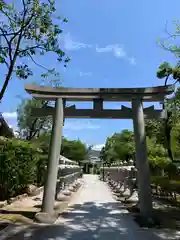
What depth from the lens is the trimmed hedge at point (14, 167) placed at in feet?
34.9

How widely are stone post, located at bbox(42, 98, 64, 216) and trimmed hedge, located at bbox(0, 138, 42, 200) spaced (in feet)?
11.8

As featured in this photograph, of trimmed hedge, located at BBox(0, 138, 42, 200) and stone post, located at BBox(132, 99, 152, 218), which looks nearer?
stone post, located at BBox(132, 99, 152, 218)

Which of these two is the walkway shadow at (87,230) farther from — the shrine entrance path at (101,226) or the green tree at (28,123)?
the green tree at (28,123)

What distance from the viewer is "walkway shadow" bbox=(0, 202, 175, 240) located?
571 centimetres

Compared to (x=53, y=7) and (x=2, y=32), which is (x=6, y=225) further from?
(x=53, y=7)

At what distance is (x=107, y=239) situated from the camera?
5.61 meters

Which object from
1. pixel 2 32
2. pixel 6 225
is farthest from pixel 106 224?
pixel 2 32

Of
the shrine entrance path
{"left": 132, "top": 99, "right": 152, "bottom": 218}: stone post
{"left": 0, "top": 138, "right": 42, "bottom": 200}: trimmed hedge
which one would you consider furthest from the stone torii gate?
{"left": 0, "top": 138, "right": 42, "bottom": 200}: trimmed hedge

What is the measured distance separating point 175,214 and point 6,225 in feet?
18.7

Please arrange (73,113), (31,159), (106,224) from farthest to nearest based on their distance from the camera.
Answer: (31,159) < (73,113) < (106,224)

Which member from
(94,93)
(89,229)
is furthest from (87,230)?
(94,93)

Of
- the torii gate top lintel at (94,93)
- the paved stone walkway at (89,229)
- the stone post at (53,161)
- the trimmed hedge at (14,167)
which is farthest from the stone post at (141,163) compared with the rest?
the trimmed hedge at (14,167)

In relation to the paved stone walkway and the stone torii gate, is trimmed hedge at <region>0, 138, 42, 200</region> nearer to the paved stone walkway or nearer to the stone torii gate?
the stone torii gate

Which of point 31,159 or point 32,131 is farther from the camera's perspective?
point 32,131
